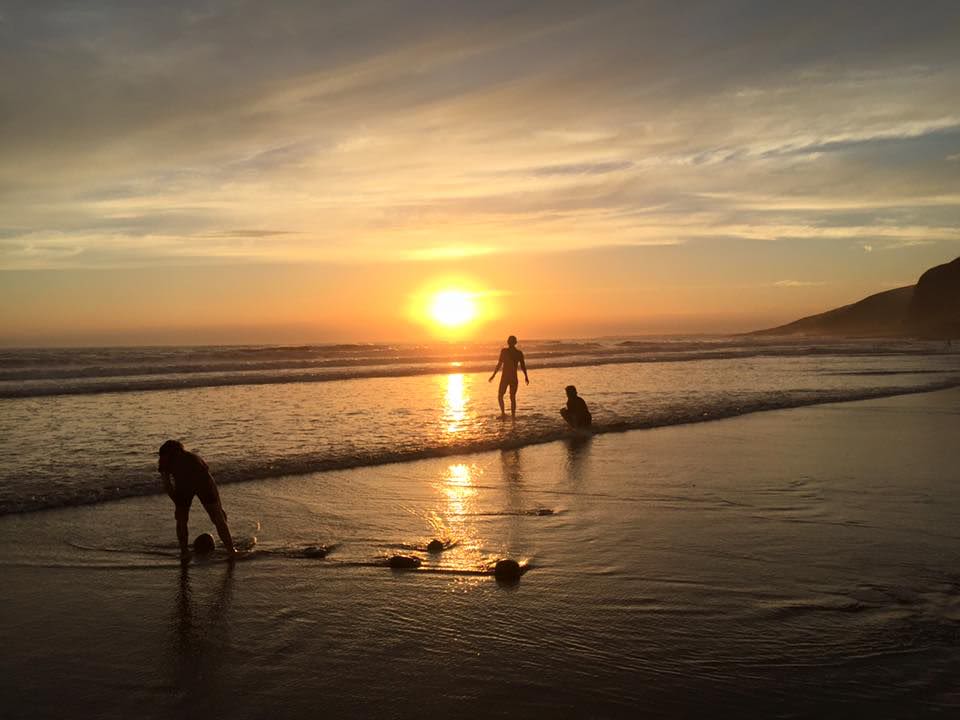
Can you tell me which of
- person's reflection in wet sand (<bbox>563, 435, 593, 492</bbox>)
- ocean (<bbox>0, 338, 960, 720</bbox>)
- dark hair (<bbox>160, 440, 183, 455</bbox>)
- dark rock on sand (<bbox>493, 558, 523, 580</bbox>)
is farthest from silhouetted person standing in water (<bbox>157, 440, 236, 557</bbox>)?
person's reflection in wet sand (<bbox>563, 435, 593, 492</bbox>)

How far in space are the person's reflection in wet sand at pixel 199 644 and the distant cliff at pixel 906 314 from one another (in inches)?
3546

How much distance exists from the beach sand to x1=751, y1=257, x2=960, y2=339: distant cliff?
8542 cm

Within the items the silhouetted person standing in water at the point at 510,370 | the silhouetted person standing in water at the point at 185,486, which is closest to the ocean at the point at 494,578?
the silhouetted person standing in water at the point at 185,486

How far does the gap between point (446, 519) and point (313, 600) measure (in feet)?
9.42

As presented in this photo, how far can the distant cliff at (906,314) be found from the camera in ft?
334

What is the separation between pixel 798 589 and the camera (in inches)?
251

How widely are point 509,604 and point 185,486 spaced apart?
12.4 feet

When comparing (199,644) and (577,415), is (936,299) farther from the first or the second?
(199,644)

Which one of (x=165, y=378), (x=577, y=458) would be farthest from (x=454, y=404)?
(x=165, y=378)

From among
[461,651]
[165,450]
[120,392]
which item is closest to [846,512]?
[461,651]

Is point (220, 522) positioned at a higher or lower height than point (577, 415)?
lower

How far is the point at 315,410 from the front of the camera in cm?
2108

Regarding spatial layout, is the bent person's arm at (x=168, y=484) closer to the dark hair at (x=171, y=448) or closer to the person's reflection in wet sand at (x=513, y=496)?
the dark hair at (x=171, y=448)

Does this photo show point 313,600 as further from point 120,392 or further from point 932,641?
point 120,392
